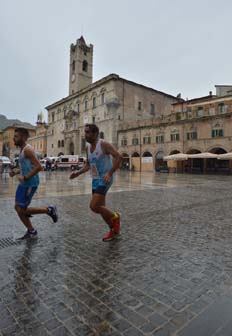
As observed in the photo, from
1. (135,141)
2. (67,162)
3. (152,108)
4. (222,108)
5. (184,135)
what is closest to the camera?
(222,108)

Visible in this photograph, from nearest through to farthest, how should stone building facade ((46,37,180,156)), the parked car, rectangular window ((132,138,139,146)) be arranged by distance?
1. the parked car
2. rectangular window ((132,138,139,146))
3. stone building facade ((46,37,180,156))

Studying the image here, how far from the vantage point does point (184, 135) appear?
34688 millimetres

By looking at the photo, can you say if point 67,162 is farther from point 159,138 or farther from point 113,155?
point 113,155

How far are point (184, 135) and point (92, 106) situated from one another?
908 inches

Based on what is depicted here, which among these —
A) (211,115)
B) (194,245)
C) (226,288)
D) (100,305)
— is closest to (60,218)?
(194,245)

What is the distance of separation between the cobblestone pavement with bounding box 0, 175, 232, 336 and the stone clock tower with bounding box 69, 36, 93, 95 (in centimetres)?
5798

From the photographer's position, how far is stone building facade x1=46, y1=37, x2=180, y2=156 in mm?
44688

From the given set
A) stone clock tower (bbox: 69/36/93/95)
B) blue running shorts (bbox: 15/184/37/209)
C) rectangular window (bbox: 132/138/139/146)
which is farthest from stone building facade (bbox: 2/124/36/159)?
blue running shorts (bbox: 15/184/37/209)

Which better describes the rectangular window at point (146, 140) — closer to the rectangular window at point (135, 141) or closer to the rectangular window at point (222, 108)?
the rectangular window at point (135, 141)

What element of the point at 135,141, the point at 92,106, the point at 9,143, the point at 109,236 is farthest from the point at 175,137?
the point at 9,143

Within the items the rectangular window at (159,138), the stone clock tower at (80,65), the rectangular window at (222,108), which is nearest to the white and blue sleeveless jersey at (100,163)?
the rectangular window at (222,108)

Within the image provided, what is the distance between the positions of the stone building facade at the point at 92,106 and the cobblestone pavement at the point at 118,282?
133 feet

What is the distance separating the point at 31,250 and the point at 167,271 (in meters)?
2.02

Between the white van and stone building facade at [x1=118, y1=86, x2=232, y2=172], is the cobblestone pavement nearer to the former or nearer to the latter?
stone building facade at [x1=118, y1=86, x2=232, y2=172]
